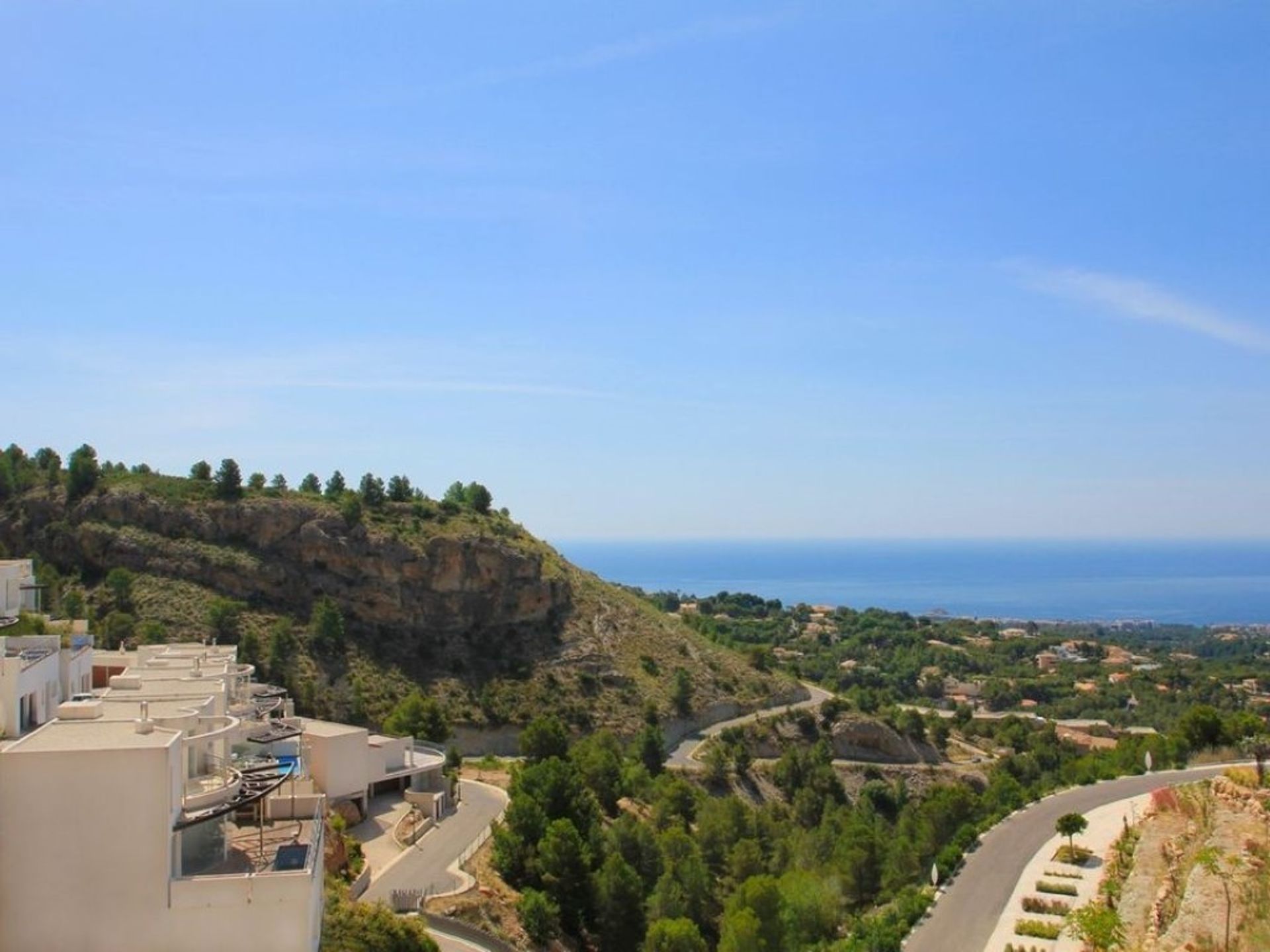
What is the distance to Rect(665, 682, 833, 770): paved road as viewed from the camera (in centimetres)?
4550

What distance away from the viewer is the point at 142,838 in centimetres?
1387

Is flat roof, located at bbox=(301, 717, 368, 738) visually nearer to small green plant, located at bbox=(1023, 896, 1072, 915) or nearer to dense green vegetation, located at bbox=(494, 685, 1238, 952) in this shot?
dense green vegetation, located at bbox=(494, 685, 1238, 952)

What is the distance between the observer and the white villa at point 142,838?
13.8 meters

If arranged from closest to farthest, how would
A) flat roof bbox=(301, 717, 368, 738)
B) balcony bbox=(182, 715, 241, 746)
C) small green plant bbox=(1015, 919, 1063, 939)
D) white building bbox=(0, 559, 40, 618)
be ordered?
1. balcony bbox=(182, 715, 241, 746)
2. small green plant bbox=(1015, 919, 1063, 939)
3. white building bbox=(0, 559, 40, 618)
4. flat roof bbox=(301, 717, 368, 738)

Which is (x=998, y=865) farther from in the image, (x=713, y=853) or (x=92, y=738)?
(x=92, y=738)

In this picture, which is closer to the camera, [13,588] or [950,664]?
[13,588]

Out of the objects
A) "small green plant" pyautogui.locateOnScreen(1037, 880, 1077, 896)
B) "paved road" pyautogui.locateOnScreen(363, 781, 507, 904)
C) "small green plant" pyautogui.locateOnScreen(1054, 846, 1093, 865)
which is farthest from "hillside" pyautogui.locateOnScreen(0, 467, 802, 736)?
"small green plant" pyautogui.locateOnScreen(1037, 880, 1077, 896)

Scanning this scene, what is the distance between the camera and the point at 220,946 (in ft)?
45.8

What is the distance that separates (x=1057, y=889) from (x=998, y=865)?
2.57 metres

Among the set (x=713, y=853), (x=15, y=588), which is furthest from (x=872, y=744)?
(x=15, y=588)

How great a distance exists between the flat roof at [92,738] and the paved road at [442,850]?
744cm

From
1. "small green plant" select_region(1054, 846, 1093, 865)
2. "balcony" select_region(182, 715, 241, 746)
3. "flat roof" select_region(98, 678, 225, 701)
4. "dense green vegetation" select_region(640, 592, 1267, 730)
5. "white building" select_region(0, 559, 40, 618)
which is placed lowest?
"dense green vegetation" select_region(640, 592, 1267, 730)

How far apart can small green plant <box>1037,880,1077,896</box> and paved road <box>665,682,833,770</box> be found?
24.1m

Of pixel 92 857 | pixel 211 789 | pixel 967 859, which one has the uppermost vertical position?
pixel 211 789
